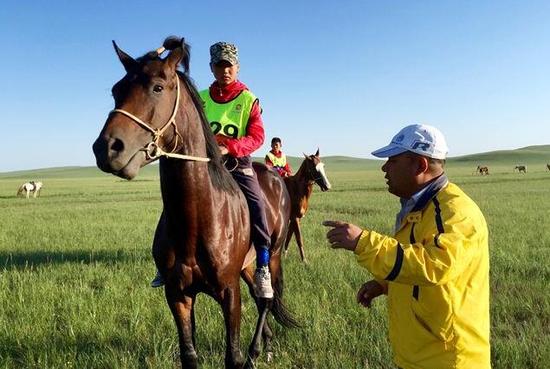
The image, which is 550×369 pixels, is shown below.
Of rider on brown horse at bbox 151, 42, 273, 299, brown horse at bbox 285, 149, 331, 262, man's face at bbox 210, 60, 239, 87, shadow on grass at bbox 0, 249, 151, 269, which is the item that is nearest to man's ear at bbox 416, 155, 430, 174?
rider on brown horse at bbox 151, 42, 273, 299

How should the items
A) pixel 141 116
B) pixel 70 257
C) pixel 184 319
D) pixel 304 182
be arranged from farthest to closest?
pixel 304 182, pixel 70 257, pixel 184 319, pixel 141 116

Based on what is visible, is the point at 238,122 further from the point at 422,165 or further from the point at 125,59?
the point at 422,165

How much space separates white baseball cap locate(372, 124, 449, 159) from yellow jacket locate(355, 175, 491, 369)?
0.17 metres

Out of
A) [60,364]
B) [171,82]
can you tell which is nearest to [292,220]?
[60,364]

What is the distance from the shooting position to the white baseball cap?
91.0 inches

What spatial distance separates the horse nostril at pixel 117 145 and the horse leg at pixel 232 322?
1.48m

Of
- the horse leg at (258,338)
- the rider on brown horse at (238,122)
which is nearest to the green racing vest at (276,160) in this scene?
the horse leg at (258,338)

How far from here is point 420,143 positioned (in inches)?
91.2

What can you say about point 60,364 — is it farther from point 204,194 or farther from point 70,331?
point 204,194

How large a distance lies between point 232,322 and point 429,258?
6.45ft

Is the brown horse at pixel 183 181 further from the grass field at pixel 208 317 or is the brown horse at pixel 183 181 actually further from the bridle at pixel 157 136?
the grass field at pixel 208 317

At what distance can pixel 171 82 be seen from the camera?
9.79 ft

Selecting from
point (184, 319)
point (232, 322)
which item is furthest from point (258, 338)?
point (184, 319)

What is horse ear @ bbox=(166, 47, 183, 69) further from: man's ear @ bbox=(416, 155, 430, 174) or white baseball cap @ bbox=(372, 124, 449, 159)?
man's ear @ bbox=(416, 155, 430, 174)
